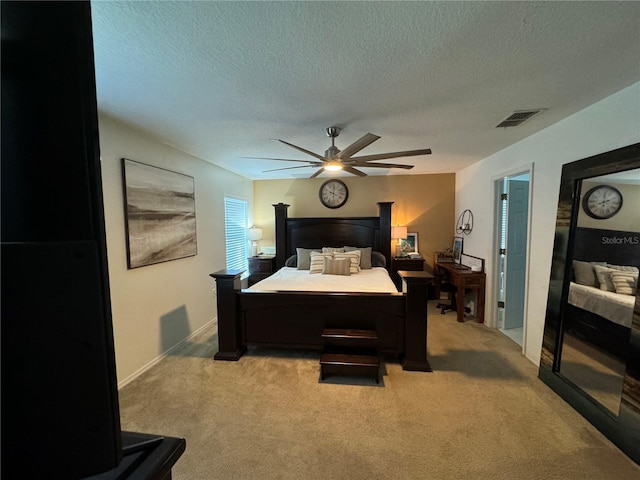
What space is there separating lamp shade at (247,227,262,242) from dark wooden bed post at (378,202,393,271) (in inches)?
88.6

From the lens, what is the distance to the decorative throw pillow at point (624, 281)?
1.71 m

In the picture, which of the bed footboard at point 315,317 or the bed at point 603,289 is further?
the bed footboard at point 315,317

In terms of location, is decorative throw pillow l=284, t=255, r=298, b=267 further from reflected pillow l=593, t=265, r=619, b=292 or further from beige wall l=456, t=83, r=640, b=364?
reflected pillow l=593, t=265, r=619, b=292

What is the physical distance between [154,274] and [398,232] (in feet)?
11.8

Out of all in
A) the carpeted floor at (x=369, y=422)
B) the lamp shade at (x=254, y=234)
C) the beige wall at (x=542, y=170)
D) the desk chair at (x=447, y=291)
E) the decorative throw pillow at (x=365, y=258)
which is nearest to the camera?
the carpeted floor at (x=369, y=422)

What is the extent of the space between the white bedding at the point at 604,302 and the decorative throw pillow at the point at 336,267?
89.3 inches

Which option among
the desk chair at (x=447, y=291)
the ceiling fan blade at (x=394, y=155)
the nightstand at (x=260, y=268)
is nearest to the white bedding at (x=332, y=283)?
the nightstand at (x=260, y=268)

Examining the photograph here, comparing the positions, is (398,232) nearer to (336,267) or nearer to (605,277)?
(336,267)

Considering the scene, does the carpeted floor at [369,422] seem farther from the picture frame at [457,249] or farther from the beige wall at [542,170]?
the picture frame at [457,249]

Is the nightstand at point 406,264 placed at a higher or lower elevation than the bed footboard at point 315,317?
higher

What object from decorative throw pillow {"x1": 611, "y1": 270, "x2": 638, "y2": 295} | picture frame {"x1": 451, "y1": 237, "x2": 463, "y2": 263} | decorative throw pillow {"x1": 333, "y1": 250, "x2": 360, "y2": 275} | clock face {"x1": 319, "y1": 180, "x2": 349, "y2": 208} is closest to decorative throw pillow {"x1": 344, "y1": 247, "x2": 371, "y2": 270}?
decorative throw pillow {"x1": 333, "y1": 250, "x2": 360, "y2": 275}

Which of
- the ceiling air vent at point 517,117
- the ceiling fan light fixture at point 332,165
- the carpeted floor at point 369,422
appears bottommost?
the carpeted floor at point 369,422

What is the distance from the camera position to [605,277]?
1912 millimetres

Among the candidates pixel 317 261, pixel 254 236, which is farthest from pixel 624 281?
pixel 254 236
